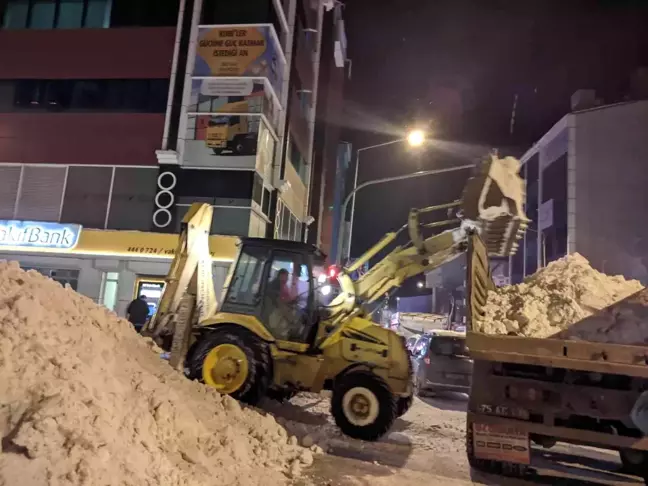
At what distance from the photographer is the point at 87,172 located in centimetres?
2039

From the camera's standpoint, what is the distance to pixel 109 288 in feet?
64.2

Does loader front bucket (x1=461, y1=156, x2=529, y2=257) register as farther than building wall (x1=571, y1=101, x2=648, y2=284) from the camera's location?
No

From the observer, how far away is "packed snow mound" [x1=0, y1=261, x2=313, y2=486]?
371 centimetres

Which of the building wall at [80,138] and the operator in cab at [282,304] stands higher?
the building wall at [80,138]

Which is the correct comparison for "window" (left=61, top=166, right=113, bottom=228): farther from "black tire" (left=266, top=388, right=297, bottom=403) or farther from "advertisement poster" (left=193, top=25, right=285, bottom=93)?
"black tire" (left=266, top=388, right=297, bottom=403)

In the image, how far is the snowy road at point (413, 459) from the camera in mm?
5742

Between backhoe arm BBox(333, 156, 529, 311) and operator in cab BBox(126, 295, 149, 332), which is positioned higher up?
backhoe arm BBox(333, 156, 529, 311)

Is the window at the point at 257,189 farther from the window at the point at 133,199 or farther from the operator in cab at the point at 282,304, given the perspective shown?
the operator in cab at the point at 282,304

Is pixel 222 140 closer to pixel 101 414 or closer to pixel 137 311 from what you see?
pixel 137 311

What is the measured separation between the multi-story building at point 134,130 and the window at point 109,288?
5 cm

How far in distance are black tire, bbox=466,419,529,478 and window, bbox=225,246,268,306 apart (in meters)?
3.97

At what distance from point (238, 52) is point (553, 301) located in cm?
1698

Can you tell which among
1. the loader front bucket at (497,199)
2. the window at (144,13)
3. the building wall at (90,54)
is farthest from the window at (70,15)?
the loader front bucket at (497,199)

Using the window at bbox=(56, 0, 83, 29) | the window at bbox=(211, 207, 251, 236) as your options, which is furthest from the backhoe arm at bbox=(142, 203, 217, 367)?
the window at bbox=(56, 0, 83, 29)
